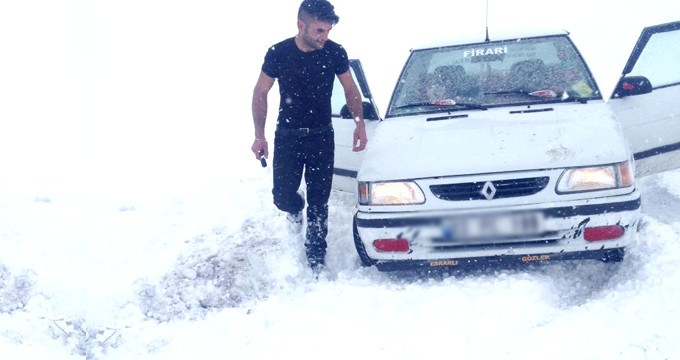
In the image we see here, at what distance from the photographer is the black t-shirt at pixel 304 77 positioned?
425 cm

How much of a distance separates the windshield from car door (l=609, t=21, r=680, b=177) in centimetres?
28

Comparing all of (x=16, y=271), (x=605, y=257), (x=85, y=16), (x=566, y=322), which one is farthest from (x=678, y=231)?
(x=85, y=16)

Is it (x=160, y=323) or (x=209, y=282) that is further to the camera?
(x=209, y=282)

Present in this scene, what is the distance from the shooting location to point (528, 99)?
4805mm

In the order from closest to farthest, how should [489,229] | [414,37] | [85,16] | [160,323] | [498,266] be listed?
[489,229] → [160,323] → [498,266] → [85,16] → [414,37]

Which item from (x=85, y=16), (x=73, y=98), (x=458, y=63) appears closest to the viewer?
(x=458, y=63)

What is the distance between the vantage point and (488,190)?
12.6 feet

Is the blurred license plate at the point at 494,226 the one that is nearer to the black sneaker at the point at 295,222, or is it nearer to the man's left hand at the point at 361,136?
the man's left hand at the point at 361,136

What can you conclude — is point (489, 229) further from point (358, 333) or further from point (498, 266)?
point (358, 333)

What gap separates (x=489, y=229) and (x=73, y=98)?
9.55 metres

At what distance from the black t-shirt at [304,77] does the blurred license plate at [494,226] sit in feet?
4.00

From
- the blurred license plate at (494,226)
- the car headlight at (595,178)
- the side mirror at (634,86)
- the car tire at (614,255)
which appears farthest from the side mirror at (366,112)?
the car tire at (614,255)

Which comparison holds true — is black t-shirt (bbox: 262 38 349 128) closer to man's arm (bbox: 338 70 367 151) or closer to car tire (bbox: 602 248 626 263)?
man's arm (bbox: 338 70 367 151)

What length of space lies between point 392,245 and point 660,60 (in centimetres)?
289
